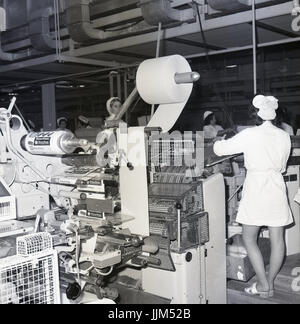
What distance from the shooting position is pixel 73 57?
375 cm

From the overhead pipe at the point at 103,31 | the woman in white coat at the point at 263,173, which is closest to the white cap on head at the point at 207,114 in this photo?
the overhead pipe at the point at 103,31

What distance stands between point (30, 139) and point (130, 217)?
2.32 ft

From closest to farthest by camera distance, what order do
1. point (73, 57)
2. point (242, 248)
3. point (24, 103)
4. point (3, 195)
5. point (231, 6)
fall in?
point (3, 195) → point (231, 6) → point (242, 248) → point (73, 57) → point (24, 103)

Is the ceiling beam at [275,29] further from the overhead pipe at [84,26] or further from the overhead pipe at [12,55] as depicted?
the overhead pipe at [12,55]

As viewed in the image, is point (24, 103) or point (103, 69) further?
point (24, 103)

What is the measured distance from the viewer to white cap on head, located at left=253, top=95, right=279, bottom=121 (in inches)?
92.4

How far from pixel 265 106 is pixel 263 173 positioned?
0.40 metres

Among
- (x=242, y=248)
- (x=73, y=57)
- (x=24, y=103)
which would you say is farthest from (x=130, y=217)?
(x=24, y=103)

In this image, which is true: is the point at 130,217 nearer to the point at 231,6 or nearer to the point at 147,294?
the point at 147,294

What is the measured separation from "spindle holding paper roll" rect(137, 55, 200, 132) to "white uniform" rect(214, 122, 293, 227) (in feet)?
1.46

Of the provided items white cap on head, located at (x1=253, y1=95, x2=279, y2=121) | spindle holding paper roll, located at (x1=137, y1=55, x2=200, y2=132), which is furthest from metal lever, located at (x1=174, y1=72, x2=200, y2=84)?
white cap on head, located at (x1=253, y1=95, x2=279, y2=121)

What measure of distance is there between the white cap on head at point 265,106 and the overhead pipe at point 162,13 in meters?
0.93

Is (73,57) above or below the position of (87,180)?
above

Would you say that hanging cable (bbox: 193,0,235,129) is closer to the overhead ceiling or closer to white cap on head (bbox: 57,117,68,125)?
the overhead ceiling
